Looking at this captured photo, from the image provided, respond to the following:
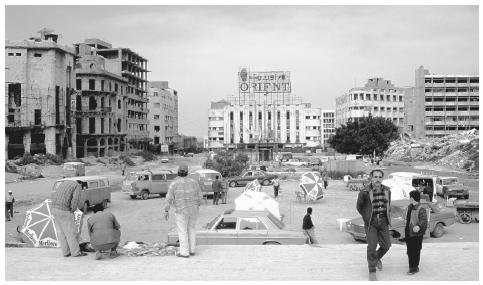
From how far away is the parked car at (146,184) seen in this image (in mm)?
30344

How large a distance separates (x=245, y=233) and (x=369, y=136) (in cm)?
6140

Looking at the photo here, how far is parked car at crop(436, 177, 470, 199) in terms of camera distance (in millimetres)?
28984

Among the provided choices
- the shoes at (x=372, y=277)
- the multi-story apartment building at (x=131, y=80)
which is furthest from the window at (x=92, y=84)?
the shoes at (x=372, y=277)

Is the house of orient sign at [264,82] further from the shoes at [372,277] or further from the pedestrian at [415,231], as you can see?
the shoes at [372,277]

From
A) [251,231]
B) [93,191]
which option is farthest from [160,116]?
[251,231]

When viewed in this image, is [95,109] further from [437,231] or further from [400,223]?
[400,223]

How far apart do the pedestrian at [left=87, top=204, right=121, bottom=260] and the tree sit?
64.4 metres

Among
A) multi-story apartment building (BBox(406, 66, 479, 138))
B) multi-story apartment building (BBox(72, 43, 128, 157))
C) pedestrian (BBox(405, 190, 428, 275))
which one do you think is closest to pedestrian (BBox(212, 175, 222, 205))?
pedestrian (BBox(405, 190, 428, 275))

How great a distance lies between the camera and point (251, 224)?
12.3 meters

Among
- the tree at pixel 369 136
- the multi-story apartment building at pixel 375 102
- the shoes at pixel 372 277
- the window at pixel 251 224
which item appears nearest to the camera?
the shoes at pixel 372 277

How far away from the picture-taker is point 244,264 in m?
8.16

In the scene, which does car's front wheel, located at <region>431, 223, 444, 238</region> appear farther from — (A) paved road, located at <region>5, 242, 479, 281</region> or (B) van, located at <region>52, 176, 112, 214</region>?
(B) van, located at <region>52, 176, 112, 214</region>

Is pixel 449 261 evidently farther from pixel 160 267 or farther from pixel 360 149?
pixel 360 149

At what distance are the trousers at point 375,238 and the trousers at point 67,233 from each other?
502 cm
